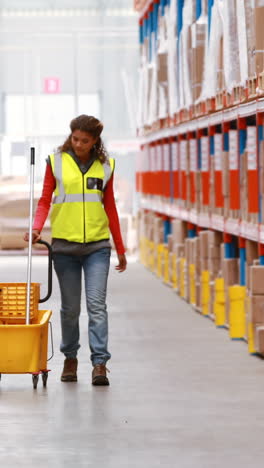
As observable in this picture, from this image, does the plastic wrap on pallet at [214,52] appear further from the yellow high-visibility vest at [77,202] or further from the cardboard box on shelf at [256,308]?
the yellow high-visibility vest at [77,202]

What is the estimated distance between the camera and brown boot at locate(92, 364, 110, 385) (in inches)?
289

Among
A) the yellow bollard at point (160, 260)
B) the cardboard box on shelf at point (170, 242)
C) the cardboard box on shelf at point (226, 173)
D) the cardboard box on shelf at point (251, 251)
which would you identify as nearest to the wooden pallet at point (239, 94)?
the cardboard box on shelf at point (226, 173)

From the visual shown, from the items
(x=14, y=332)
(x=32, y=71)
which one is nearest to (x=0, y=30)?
(x=32, y=71)

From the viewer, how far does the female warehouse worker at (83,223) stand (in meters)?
7.29

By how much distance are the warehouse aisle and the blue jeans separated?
276mm

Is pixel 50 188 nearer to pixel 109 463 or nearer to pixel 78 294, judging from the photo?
pixel 78 294

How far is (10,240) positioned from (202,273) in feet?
33.7

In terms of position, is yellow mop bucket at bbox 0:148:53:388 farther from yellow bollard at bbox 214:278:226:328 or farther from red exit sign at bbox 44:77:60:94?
red exit sign at bbox 44:77:60:94

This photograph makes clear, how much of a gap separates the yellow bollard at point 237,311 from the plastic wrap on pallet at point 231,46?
1.51m

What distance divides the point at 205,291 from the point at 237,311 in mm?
1896

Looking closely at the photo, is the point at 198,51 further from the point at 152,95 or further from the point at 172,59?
the point at 152,95

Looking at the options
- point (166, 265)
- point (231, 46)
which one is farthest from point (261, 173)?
point (166, 265)

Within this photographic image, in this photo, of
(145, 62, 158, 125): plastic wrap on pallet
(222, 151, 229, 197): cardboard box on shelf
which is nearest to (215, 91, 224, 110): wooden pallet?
(222, 151, 229, 197): cardboard box on shelf

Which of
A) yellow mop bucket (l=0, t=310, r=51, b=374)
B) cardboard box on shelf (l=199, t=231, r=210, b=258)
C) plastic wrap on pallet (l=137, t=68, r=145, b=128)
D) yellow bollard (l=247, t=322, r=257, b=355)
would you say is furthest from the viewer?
plastic wrap on pallet (l=137, t=68, r=145, b=128)
